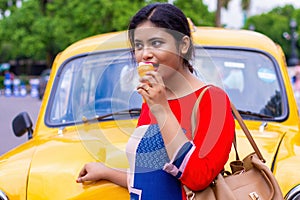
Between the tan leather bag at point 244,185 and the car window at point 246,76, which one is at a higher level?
the tan leather bag at point 244,185

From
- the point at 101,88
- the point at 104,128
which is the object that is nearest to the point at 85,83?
the point at 101,88

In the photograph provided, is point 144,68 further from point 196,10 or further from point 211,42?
point 196,10

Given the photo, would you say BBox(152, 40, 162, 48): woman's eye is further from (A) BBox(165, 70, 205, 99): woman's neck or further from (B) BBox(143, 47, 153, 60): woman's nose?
(A) BBox(165, 70, 205, 99): woman's neck

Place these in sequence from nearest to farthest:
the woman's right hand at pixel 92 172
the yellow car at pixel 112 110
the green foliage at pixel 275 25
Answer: the woman's right hand at pixel 92 172 → the yellow car at pixel 112 110 → the green foliage at pixel 275 25

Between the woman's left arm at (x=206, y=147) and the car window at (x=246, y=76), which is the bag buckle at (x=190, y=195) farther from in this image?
the car window at (x=246, y=76)

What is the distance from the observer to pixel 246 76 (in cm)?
414

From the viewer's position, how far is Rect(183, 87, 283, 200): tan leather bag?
6.52ft

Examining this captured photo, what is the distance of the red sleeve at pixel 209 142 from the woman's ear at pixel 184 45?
0.64ft

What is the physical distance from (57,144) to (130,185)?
3.33ft

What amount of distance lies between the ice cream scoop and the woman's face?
0.05 m

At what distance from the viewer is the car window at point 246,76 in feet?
12.8

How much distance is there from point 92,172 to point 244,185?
29.4 inches

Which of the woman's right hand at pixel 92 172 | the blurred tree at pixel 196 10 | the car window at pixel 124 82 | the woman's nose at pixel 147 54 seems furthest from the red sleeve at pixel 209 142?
the blurred tree at pixel 196 10

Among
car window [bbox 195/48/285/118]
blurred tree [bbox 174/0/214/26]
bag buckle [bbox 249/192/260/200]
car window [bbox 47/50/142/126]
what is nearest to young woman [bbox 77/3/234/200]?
bag buckle [bbox 249/192/260/200]
